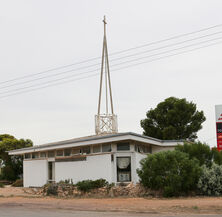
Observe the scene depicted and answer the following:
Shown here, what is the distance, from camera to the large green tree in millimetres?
34772

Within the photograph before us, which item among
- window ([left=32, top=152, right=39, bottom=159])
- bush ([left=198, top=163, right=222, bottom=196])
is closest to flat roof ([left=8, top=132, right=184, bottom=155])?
window ([left=32, top=152, right=39, bottom=159])

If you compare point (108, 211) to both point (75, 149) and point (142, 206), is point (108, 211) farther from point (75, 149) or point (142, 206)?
point (75, 149)

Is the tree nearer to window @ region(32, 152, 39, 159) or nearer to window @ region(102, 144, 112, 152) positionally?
window @ region(32, 152, 39, 159)

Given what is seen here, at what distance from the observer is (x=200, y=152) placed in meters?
19.0

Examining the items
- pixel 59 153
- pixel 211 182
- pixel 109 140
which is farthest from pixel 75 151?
pixel 211 182

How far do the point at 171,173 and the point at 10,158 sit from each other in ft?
78.3

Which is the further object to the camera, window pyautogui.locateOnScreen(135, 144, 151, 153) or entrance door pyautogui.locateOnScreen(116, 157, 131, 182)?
window pyautogui.locateOnScreen(135, 144, 151, 153)

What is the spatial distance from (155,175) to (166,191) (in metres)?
0.98

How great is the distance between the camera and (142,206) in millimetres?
14055

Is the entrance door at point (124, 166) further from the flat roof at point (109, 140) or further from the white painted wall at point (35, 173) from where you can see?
the white painted wall at point (35, 173)

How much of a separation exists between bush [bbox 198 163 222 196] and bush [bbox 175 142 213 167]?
50.8 inches

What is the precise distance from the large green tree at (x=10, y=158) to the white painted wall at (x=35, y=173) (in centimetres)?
779

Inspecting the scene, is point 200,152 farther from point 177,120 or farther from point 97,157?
point 177,120

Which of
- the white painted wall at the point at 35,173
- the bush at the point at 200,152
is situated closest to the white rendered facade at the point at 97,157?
the white painted wall at the point at 35,173
